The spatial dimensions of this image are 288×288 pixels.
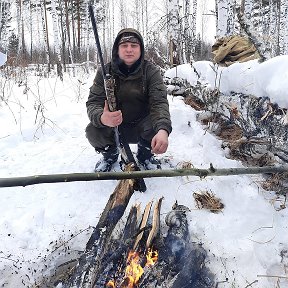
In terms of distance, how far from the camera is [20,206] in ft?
8.88

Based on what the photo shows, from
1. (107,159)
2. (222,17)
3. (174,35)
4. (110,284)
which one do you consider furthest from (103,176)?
(174,35)

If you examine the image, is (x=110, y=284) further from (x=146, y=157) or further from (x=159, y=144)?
(x=146, y=157)

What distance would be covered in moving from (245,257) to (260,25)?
24.2 metres

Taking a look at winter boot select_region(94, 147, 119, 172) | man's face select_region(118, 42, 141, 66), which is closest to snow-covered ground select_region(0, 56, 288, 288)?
winter boot select_region(94, 147, 119, 172)

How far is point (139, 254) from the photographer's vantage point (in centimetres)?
202

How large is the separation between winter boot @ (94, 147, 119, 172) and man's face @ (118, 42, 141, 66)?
32.6 inches

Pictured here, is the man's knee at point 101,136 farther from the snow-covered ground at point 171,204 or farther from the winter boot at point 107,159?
the snow-covered ground at point 171,204

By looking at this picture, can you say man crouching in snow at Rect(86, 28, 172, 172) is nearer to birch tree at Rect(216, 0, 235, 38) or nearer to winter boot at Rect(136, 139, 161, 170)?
winter boot at Rect(136, 139, 161, 170)

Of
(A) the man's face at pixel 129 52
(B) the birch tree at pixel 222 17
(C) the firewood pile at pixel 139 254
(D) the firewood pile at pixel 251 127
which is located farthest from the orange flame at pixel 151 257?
(B) the birch tree at pixel 222 17

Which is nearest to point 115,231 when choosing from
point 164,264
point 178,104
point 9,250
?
point 164,264

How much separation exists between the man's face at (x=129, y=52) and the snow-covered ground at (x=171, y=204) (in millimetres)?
1076

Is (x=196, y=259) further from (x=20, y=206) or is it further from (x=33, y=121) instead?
(x=33, y=121)

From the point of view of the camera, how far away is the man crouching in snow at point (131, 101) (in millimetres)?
3031

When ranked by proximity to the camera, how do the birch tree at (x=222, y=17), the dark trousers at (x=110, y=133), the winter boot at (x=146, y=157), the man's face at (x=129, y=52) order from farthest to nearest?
the birch tree at (x=222, y=17) → the winter boot at (x=146, y=157) → the dark trousers at (x=110, y=133) → the man's face at (x=129, y=52)
